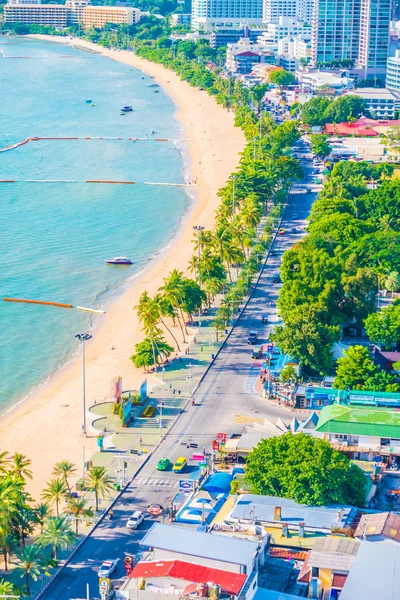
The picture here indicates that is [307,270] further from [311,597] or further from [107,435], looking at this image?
[311,597]

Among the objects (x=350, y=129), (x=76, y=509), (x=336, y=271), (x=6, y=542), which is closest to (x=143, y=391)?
(x=76, y=509)

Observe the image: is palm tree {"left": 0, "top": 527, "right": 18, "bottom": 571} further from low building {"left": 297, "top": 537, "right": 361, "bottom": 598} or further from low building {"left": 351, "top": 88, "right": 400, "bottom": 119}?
low building {"left": 351, "top": 88, "right": 400, "bottom": 119}

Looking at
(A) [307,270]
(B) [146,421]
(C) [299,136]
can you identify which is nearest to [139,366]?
(B) [146,421]

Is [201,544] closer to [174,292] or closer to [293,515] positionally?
[293,515]

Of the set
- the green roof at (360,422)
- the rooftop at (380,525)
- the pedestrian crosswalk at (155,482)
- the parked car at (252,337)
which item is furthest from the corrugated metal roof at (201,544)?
the parked car at (252,337)

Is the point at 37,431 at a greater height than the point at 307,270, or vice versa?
the point at 307,270

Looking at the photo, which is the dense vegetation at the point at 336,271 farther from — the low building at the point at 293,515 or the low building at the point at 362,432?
the low building at the point at 293,515
